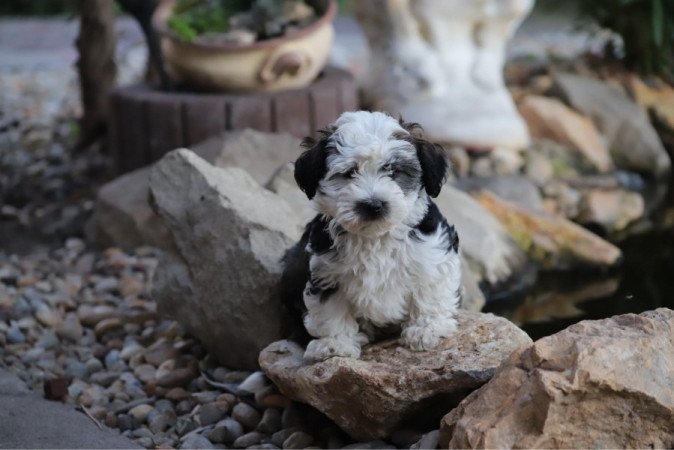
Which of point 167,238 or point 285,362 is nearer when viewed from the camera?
point 285,362

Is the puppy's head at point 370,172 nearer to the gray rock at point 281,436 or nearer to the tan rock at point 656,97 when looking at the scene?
the gray rock at point 281,436

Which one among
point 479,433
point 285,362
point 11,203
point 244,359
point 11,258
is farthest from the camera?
point 11,203

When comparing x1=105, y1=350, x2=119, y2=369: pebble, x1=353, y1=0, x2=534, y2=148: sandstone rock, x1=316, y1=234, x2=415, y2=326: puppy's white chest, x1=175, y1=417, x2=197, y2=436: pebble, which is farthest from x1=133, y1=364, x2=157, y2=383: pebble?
x1=353, y1=0, x2=534, y2=148: sandstone rock

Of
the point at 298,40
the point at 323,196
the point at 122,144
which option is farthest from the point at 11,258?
the point at 323,196

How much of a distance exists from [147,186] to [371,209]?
319 cm

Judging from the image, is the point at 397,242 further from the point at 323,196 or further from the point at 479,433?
the point at 479,433

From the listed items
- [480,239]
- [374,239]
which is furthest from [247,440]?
[480,239]

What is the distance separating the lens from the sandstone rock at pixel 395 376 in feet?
12.5

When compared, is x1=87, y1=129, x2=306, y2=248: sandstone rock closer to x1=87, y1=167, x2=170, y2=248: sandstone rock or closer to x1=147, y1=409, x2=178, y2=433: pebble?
x1=87, y1=167, x2=170, y2=248: sandstone rock

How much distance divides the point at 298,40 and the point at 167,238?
7.75ft

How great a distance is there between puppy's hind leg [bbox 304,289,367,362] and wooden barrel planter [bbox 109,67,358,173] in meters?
3.12

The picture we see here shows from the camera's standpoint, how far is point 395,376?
382cm

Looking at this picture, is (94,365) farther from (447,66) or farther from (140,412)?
(447,66)

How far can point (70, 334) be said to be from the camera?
18.2 ft
